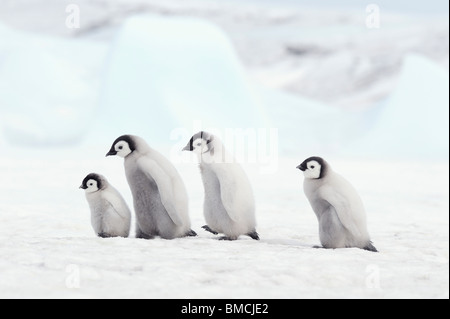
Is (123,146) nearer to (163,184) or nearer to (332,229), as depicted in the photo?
(163,184)

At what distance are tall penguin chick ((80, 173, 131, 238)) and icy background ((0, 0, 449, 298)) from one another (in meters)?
0.26

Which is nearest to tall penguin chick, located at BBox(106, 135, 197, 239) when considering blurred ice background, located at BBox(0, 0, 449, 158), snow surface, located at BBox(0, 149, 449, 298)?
snow surface, located at BBox(0, 149, 449, 298)

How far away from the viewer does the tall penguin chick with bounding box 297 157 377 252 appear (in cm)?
393

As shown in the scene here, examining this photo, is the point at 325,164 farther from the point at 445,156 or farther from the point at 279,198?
the point at 445,156

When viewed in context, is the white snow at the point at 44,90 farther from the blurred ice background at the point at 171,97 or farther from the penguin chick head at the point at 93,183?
the penguin chick head at the point at 93,183

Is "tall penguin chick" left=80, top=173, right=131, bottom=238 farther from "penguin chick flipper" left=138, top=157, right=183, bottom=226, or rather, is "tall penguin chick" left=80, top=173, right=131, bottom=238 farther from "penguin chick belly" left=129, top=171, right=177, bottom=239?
"penguin chick flipper" left=138, top=157, right=183, bottom=226

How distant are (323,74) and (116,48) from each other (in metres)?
20.8

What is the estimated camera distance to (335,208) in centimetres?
392

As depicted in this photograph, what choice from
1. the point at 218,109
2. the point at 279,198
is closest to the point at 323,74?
the point at 218,109

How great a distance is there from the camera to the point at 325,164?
4031 millimetres

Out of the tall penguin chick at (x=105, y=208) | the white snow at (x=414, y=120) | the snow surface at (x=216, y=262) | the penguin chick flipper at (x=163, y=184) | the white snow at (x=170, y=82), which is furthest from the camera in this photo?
the white snow at (x=414, y=120)

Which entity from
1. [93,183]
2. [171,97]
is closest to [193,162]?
[171,97]

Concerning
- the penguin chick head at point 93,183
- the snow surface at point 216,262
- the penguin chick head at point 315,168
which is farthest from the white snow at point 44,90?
the penguin chick head at point 315,168

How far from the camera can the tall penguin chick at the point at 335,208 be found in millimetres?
3926
